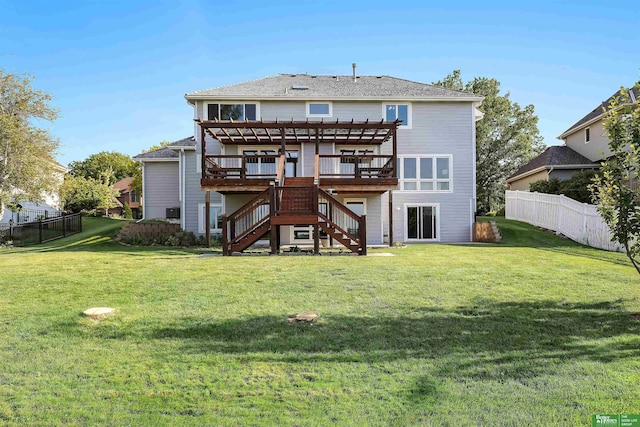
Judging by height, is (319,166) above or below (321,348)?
above

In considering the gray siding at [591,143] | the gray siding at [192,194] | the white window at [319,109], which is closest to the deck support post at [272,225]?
the white window at [319,109]

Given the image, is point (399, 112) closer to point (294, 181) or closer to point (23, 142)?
point (294, 181)

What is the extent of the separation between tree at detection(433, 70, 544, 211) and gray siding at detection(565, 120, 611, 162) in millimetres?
11772

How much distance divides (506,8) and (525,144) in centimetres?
2940

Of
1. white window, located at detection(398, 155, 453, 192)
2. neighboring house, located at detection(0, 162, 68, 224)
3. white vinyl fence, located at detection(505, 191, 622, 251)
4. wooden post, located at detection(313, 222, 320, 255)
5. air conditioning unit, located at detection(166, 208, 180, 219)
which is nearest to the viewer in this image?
wooden post, located at detection(313, 222, 320, 255)

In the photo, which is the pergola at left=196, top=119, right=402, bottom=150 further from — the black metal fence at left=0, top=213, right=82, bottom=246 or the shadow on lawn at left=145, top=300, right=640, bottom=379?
the shadow on lawn at left=145, top=300, right=640, bottom=379

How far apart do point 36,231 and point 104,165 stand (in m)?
51.0

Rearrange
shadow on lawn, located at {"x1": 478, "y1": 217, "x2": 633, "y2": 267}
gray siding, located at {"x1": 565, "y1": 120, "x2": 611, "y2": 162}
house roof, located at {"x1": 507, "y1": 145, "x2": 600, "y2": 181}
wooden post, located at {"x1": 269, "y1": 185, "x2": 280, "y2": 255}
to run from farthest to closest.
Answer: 1. house roof, located at {"x1": 507, "y1": 145, "x2": 600, "y2": 181}
2. gray siding, located at {"x1": 565, "y1": 120, "x2": 611, "y2": 162}
3. wooden post, located at {"x1": 269, "y1": 185, "x2": 280, "y2": 255}
4. shadow on lawn, located at {"x1": 478, "y1": 217, "x2": 633, "y2": 267}

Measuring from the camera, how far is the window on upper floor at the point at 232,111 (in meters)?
21.5

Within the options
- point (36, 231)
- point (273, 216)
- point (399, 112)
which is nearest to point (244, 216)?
point (273, 216)

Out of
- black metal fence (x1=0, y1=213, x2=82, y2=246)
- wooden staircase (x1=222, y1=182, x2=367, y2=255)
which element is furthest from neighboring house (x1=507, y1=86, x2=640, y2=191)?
black metal fence (x1=0, y1=213, x2=82, y2=246)

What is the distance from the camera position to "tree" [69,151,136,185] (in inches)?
2682

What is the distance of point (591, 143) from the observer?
27734mm

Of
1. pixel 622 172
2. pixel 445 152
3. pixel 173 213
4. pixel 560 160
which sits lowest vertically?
pixel 173 213
